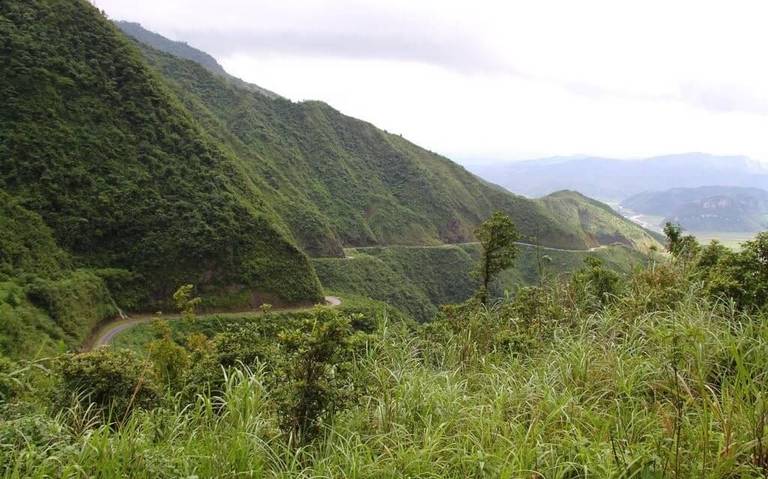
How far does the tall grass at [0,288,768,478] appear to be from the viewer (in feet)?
10.3

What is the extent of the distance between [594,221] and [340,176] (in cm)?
7579

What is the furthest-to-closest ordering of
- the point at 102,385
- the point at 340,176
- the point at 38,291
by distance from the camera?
the point at 340,176, the point at 38,291, the point at 102,385

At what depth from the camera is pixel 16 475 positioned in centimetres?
295

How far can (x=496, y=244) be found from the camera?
29547 millimetres

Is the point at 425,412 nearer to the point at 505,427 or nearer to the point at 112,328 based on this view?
the point at 505,427

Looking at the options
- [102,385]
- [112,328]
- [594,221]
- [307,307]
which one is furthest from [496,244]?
[594,221]

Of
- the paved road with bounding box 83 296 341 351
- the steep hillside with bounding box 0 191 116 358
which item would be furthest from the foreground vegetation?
the paved road with bounding box 83 296 341 351

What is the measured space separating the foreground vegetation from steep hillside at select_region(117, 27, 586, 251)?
73.6 metres

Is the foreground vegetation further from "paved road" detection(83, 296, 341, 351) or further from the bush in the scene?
"paved road" detection(83, 296, 341, 351)

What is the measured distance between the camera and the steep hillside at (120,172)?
154 ft

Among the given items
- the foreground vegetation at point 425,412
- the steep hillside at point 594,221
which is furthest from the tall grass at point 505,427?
the steep hillside at point 594,221

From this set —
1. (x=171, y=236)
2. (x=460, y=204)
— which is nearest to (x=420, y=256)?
(x=460, y=204)

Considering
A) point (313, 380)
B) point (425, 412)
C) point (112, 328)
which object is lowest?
point (112, 328)

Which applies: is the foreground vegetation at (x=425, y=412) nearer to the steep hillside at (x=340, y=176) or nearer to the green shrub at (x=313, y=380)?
the green shrub at (x=313, y=380)
